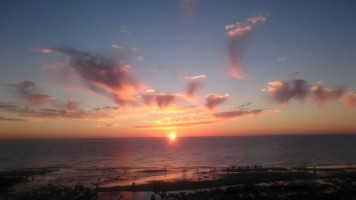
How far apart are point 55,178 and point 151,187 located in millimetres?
30840

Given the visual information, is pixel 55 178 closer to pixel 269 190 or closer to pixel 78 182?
pixel 78 182

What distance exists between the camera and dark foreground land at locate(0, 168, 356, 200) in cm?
4647

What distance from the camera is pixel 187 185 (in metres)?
58.9

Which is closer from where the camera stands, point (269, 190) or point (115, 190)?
point (269, 190)

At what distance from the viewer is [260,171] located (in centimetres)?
7550

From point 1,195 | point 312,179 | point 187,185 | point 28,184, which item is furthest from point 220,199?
point 28,184

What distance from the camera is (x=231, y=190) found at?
162 ft

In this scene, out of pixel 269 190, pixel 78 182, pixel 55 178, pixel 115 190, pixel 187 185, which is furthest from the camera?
pixel 55 178

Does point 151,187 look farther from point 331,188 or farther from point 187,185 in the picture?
point 331,188

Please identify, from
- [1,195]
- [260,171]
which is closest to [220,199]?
[260,171]

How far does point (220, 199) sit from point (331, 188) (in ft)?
77.9

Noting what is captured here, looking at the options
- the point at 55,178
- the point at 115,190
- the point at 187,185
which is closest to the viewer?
the point at 115,190

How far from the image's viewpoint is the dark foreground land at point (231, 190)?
152 feet

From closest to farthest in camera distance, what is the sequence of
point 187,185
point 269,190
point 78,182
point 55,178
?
point 269,190 → point 187,185 → point 78,182 → point 55,178
